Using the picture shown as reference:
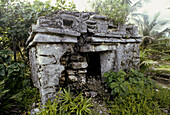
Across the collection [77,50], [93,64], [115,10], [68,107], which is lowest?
[68,107]

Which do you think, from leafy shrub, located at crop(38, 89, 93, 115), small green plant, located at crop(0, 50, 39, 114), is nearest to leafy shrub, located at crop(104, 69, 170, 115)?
leafy shrub, located at crop(38, 89, 93, 115)

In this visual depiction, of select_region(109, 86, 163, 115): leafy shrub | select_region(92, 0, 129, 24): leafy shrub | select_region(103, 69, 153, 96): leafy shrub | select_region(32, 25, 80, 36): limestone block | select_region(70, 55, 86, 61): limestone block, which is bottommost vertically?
select_region(109, 86, 163, 115): leafy shrub

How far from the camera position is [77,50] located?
9.45ft

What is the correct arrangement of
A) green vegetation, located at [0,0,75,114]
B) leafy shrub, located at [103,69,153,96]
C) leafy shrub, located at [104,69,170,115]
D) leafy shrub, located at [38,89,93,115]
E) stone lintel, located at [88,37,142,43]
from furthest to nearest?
green vegetation, located at [0,0,75,114]
stone lintel, located at [88,37,142,43]
leafy shrub, located at [103,69,153,96]
leafy shrub, located at [104,69,170,115]
leafy shrub, located at [38,89,93,115]

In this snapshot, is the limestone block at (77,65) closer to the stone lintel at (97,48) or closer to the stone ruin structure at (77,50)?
the stone ruin structure at (77,50)

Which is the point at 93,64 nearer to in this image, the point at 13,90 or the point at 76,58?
the point at 76,58

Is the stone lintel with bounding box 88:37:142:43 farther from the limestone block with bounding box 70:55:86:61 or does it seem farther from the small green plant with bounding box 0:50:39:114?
the small green plant with bounding box 0:50:39:114

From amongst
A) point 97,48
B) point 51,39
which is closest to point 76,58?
point 97,48

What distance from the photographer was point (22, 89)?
2.96 m

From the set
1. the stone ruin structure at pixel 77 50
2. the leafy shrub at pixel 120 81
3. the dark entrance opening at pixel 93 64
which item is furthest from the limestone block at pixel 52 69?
the dark entrance opening at pixel 93 64

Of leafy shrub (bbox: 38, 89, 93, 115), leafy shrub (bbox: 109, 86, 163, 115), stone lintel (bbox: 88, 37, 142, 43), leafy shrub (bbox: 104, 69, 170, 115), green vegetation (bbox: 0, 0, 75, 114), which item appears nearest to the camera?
leafy shrub (bbox: 38, 89, 93, 115)

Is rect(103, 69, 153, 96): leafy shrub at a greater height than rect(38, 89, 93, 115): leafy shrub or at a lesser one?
greater

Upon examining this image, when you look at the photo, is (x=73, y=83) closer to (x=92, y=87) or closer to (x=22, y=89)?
(x=92, y=87)

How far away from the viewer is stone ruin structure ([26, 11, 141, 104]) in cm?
230
